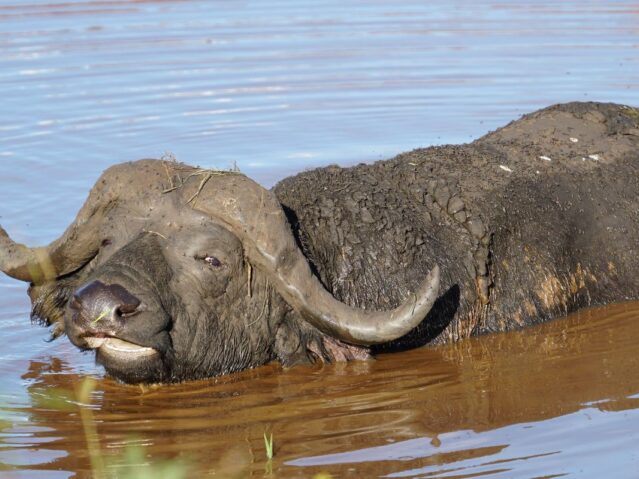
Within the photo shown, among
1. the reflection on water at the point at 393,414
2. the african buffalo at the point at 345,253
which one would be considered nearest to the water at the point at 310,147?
the reflection on water at the point at 393,414

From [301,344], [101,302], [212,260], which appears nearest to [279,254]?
[212,260]

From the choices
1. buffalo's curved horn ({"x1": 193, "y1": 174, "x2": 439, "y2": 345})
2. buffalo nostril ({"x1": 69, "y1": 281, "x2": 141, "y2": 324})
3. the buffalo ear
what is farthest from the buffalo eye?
buffalo nostril ({"x1": 69, "y1": 281, "x2": 141, "y2": 324})

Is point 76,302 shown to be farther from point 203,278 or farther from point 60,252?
point 60,252

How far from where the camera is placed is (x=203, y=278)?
775cm

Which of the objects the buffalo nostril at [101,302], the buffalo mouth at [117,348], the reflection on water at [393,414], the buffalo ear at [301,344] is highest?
the buffalo nostril at [101,302]

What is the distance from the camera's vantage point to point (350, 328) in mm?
7742

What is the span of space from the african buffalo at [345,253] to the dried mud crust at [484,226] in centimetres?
1

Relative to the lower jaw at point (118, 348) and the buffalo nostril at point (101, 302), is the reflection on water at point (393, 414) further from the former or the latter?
the buffalo nostril at point (101, 302)

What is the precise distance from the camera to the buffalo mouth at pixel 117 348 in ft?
24.0

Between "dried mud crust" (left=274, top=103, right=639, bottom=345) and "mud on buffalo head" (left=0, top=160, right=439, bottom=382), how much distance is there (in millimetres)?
454

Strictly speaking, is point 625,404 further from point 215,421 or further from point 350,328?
point 215,421

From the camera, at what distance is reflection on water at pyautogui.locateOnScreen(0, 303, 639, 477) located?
22.9 feet

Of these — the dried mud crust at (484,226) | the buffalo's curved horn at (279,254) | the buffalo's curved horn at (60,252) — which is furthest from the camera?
the dried mud crust at (484,226)

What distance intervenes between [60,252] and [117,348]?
1137mm
